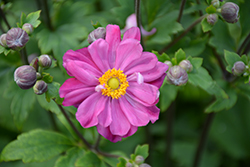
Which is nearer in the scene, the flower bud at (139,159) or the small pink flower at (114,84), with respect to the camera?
the small pink flower at (114,84)

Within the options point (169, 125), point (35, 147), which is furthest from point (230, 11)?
point (35, 147)

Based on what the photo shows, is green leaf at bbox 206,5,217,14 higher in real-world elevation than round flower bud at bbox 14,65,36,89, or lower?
higher

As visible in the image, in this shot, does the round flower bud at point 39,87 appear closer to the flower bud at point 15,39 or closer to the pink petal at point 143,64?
the flower bud at point 15,39

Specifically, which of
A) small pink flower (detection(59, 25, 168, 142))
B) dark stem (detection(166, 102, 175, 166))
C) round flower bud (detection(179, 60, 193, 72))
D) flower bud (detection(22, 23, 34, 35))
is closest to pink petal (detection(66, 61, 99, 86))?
small pink flower (detection(59, 25, 168, 142))

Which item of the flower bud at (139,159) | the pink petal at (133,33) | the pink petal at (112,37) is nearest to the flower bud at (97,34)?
the pink petal at (112,37)

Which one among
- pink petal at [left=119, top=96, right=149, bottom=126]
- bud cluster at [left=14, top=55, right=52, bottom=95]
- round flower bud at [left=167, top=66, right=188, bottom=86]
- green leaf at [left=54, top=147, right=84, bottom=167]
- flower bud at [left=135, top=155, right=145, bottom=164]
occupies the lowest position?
green leaf at [left=54, top=147, right=84, bottom=167]

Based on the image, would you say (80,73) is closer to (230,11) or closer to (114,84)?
(114,84)

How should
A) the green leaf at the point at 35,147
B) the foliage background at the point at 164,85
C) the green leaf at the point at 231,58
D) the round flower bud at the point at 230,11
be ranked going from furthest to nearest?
the foliage background at the point at 164,85
the green leaf at the point at 35,147
the green leaf at the point at 231,58
the round flower bud at the point at 230,11

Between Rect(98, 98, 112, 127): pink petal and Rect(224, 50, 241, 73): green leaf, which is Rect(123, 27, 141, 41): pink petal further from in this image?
Rect(224, 50, 241, 73): green leaf
